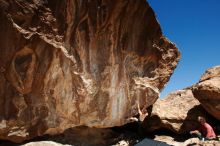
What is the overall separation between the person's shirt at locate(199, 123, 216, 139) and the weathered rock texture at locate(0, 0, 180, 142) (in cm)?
215

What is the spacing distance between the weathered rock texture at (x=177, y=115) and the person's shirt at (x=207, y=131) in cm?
87

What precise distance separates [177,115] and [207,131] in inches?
64.0

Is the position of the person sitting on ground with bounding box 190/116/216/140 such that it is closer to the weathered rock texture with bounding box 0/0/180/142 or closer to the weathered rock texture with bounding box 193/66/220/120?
the weathered rock texture with bounding box 193/66/220/120

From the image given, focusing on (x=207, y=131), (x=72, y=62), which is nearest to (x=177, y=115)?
(x=207, y=131)

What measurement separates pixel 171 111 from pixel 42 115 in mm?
5654

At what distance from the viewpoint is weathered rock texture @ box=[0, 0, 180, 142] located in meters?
6.98

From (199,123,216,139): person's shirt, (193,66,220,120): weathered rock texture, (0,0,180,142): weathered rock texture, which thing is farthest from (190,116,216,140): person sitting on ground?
(0,0,180,142): weathered rock texture

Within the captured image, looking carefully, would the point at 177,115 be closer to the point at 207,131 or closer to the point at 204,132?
the point at 204,132

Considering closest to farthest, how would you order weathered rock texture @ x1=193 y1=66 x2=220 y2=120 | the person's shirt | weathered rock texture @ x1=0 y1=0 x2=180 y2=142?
weathered rock texture @ x1=0 y1=0 x2=180 y2=142
the person's shirt
weathered rock texture @ x1=193 y1=66 x2=220 y2=120

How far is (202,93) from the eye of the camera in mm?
10680

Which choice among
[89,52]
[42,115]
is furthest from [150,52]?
[42,115]

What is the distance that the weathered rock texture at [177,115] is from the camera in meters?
11.1

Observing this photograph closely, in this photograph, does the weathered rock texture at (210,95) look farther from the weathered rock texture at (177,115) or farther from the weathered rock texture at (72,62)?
the weathered rock texture at (72,62)

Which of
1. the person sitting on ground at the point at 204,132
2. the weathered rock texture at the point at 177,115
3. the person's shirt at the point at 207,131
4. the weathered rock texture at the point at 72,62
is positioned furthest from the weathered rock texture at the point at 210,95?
the weathered rock texture at the point at 72,62
